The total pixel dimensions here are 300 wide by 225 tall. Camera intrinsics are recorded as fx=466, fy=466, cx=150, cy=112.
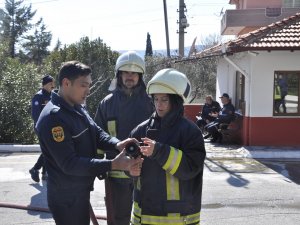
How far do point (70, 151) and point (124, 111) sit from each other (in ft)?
3.38

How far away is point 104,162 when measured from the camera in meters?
2.86

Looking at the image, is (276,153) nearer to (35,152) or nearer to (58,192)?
(35,152)

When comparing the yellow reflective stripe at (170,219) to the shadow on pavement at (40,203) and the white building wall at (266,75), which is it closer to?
the shadow on pavement at (40,203)

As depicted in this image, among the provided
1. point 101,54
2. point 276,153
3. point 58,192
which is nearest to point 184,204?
point 58,192

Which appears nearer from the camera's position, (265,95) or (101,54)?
(265,95)

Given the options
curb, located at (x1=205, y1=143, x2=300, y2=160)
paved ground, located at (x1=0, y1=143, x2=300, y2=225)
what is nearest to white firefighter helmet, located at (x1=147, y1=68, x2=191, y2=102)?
paved ground, located at (x1=0, y1=143, x2=300, y2=225)

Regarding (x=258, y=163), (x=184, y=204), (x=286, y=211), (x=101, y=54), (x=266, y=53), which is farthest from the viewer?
(x=101, y=54)

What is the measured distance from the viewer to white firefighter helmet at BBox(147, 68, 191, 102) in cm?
267

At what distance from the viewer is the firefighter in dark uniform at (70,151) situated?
281cm

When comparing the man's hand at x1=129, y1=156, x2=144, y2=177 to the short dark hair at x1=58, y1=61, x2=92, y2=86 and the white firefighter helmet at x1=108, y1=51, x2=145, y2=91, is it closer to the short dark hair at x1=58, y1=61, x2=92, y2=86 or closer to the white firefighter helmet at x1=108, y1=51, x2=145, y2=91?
the short dark hair at x1=58, y1=61, x2=92, y2=86

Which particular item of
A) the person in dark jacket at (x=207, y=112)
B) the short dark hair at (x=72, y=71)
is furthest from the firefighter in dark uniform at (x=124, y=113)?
the person in dark jacket at (x=207, y=112)

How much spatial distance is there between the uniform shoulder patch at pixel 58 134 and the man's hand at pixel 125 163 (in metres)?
0.35

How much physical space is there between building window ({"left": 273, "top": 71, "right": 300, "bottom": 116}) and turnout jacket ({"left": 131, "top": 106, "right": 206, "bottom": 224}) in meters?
9.57

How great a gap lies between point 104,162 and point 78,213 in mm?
402
